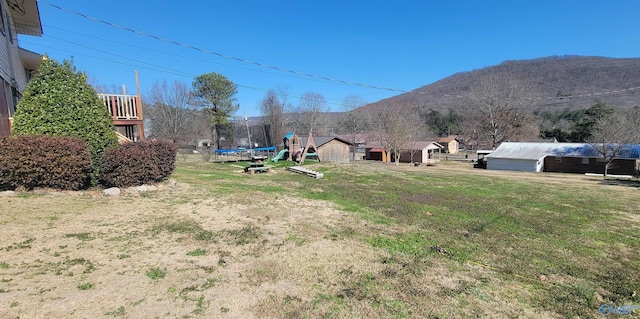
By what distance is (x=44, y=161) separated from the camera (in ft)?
19.2

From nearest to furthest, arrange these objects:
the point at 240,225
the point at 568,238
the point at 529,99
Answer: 1. the point at 240,225
2. the point at 568,238
3. the point at 529,99

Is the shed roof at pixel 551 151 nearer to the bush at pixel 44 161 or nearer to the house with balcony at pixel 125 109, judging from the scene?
the house with balcony at pixel 125 109

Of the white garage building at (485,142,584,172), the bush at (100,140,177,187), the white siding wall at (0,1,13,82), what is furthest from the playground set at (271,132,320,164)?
the white garage building at (485,142,584,172)

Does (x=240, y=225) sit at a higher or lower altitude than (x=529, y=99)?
lower

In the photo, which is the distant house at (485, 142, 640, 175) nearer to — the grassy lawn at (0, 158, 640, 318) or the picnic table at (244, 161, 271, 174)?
the grassy lawn at (0, 158, 640, 318)

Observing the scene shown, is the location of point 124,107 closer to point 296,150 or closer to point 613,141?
point 296,150

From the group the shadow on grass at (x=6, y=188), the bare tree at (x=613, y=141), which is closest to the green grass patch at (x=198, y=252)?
the shadow on grass at (x=6, y=188)

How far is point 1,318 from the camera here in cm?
240

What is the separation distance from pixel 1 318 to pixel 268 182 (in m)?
8.65

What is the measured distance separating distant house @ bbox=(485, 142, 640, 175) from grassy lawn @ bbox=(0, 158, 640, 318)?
3078 centimetres

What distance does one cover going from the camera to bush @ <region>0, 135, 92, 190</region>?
18.4ft

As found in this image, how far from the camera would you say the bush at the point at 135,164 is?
6902mm

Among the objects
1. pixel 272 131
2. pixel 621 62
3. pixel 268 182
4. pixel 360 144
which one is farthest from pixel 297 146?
pixel 621 62

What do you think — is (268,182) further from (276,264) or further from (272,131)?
(272,131)
